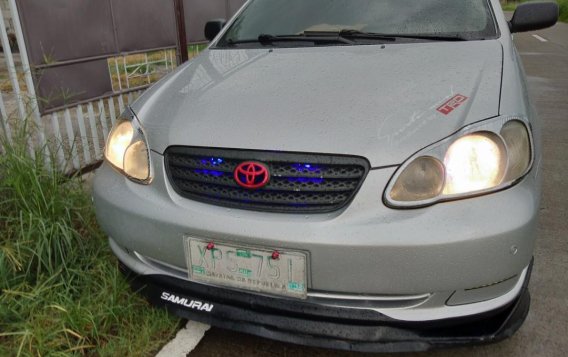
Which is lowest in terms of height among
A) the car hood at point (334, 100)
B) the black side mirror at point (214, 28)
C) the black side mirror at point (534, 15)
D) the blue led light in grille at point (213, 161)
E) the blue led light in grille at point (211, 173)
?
the blue led light in grille at point (211, 173)

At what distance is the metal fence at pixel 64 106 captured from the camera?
2895mm

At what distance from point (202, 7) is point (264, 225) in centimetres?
399

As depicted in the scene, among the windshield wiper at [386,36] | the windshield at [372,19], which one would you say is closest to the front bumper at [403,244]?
the windshield wiper at [386,36]

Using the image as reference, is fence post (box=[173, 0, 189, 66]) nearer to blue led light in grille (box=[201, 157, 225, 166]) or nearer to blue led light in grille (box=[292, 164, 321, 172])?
blue led light in grille (box=[201, 157, 225, 166])

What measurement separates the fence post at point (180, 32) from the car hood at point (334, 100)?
2432mm

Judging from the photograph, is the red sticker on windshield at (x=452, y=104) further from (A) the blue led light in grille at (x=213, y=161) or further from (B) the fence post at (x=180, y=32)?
(B) the fence post at (x=180, y=32)

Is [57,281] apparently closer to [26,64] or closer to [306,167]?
[306,167]

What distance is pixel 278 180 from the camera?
5.15ft

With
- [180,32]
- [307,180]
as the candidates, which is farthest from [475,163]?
[180,32]

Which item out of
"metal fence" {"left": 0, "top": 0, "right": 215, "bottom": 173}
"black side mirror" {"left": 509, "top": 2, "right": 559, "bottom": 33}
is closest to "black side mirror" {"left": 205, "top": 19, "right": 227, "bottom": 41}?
"metal fence" {"left": 0, "top": 0, "right": 215, "bottom": 173}

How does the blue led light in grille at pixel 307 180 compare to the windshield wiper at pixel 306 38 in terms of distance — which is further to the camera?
the windshield wiper at pixel 306 38

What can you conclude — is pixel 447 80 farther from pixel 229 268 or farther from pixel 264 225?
pixel 229 268

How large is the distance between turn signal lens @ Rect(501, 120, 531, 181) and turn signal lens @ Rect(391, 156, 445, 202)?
0.77ft

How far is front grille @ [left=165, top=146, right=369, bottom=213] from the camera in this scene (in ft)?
4.98
